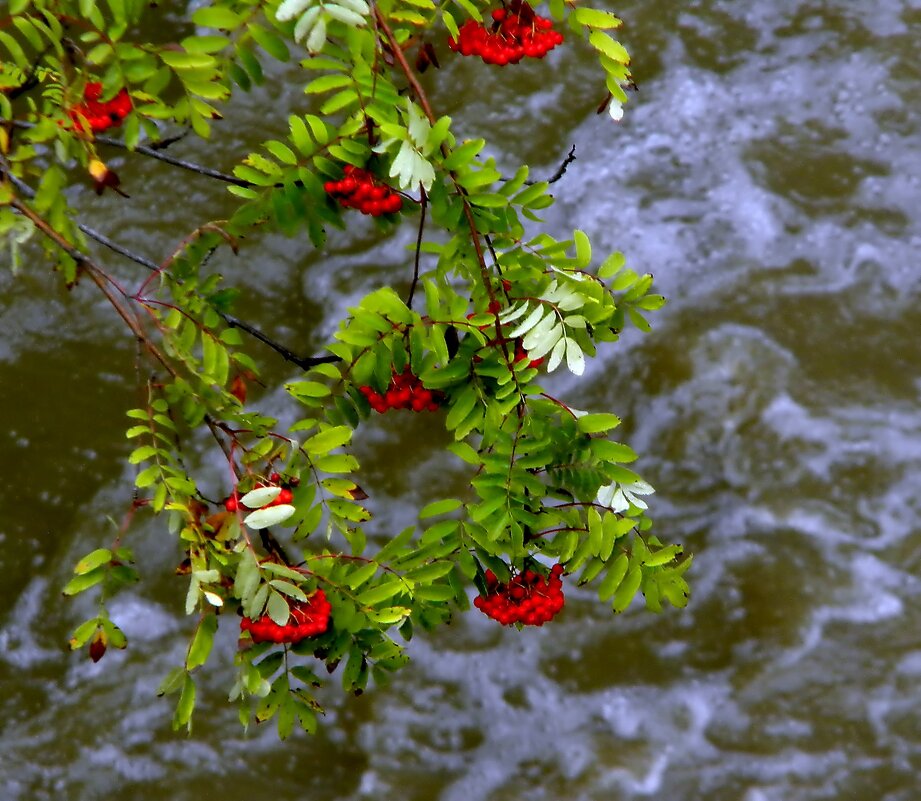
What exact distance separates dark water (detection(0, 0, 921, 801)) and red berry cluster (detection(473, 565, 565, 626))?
1.24 m

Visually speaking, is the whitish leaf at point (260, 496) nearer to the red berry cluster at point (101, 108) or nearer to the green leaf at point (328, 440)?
the green leaf at point (328, 440)

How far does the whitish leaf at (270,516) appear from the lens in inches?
51.7

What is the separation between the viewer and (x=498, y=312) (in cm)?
138

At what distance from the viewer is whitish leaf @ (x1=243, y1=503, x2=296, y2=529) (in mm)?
1312

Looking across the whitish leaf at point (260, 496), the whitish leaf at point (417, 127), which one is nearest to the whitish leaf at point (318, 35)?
Answer: the whitish leaf at point (417, 127)

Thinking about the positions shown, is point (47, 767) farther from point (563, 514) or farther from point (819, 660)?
point (819, 660)

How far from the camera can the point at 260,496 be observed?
1324 mm

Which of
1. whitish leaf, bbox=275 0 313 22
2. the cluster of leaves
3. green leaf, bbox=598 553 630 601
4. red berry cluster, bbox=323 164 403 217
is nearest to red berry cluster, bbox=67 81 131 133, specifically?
the cluster of leaves

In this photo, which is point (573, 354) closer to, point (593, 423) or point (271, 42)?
point (593, 423)

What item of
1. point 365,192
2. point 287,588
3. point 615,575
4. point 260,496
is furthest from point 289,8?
point 615,575

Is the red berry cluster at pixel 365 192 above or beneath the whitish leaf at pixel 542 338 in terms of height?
above

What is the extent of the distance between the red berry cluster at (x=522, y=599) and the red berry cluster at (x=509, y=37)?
32.1 inches

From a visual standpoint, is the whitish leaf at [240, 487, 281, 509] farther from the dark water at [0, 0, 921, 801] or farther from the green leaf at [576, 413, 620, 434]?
the dark water at [0, 0, 921, 801]

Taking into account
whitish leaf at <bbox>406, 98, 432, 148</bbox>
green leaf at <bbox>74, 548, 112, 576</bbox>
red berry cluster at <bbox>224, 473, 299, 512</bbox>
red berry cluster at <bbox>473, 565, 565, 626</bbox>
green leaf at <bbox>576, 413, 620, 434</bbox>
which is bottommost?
red berry cluster at <bbox>473, 565, 565, 626</bbox>
